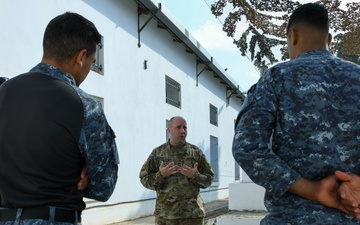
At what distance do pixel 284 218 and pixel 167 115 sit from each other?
12.1 m

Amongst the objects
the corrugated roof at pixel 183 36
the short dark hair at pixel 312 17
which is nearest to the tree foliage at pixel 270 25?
the corrugated roof at pixel 183 36

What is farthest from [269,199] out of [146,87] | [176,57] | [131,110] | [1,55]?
[176,57]

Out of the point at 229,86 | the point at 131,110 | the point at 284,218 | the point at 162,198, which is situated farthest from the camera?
the point at 229,86

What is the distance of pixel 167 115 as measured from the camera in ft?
46.0

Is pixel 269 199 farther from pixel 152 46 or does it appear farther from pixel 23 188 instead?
pixel 152 46

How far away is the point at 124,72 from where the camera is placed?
35.7ft

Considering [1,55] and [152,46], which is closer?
[1,55]

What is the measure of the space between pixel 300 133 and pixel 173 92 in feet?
43.0

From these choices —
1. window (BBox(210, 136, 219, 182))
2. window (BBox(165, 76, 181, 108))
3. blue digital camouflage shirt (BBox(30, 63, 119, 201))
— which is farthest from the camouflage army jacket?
window (BBox(210, 136, 219, 182))

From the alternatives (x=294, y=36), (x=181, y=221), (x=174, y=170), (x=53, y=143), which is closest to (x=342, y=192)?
(x=294, y=36)

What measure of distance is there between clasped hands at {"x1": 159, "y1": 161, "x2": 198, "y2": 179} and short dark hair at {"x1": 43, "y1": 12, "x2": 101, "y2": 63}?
2.78m

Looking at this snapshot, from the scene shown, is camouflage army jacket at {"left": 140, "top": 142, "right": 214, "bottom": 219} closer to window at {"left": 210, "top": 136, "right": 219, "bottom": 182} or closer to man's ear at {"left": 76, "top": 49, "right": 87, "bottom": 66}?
man's ear at {"left": 76, "top": 49, "right": 87, "bottom": 66}

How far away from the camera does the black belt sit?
200 cm

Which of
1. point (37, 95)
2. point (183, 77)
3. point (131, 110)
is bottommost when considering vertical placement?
point (37, 95)
